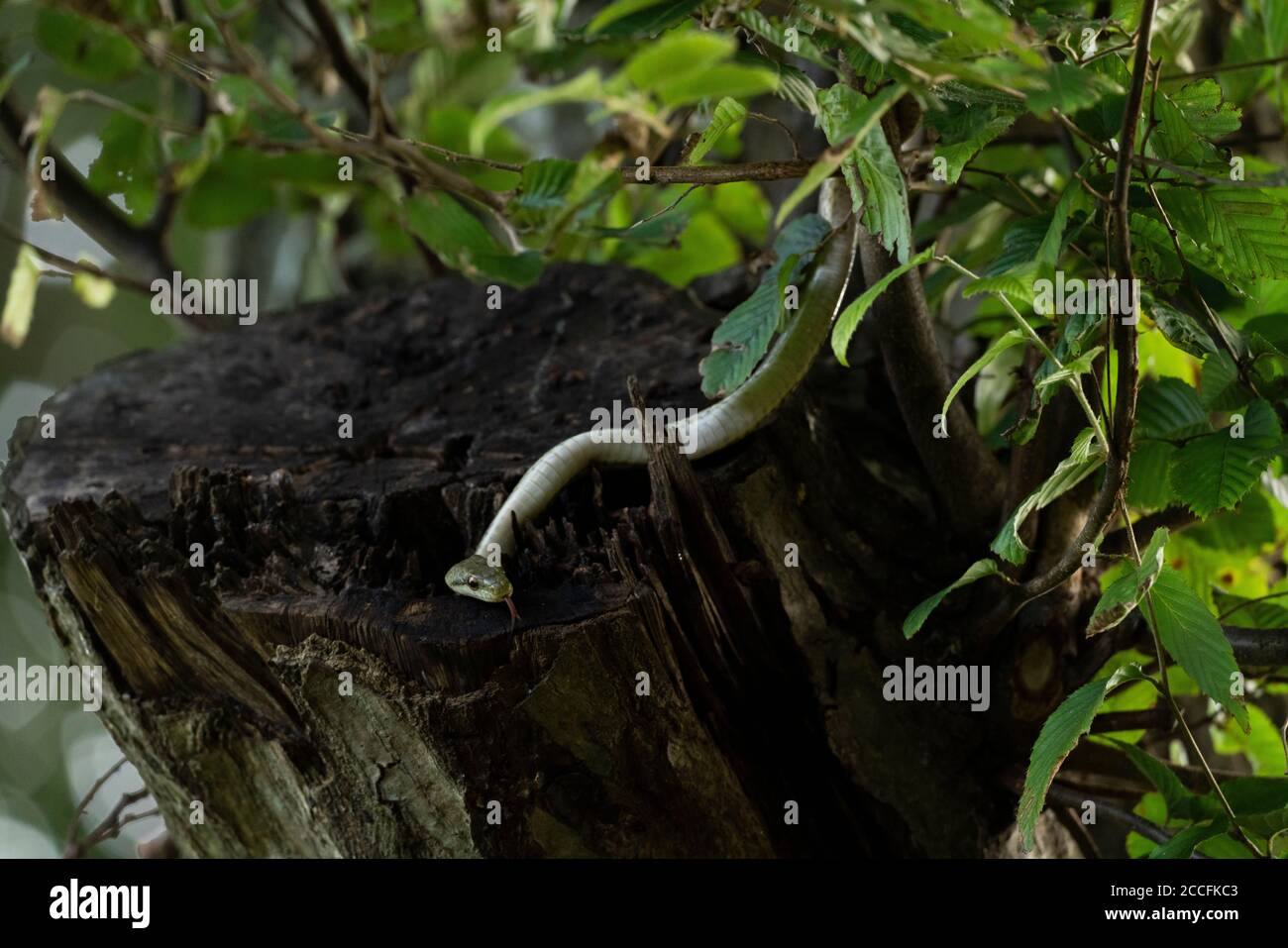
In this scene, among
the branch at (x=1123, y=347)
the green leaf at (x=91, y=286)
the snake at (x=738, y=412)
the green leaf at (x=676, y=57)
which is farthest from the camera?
the green leaf at (x=91, y=286)

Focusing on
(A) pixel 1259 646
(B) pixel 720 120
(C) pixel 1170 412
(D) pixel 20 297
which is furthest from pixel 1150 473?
(D) pixel 20 297

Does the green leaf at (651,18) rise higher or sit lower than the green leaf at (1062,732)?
higher

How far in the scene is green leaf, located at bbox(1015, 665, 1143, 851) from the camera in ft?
2.70

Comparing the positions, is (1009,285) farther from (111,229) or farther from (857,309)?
(111,229)

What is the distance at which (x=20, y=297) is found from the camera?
4.15 ft

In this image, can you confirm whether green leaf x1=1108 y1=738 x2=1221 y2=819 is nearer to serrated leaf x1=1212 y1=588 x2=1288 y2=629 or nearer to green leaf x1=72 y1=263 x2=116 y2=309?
serrated leaf x1=1212 y1=588 x2=1288 y2=629

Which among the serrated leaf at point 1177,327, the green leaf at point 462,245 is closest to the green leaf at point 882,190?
the serrated leaf at point 1177,327

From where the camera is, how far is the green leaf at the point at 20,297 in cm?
124

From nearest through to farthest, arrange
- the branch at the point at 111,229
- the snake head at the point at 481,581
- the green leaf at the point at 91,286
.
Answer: the snake head at the point at 481,581 → the green leaf at the point at 91,286 → the branch at the point at 111,229

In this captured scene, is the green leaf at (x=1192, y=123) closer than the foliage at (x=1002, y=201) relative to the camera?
No

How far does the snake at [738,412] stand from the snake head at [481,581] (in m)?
0.02

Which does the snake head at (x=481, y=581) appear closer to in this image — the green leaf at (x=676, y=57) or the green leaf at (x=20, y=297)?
the green leaf at (x=676, y=57)

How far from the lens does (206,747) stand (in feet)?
3.59

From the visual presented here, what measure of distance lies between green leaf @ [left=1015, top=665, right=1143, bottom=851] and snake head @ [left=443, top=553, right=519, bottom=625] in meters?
0.43
